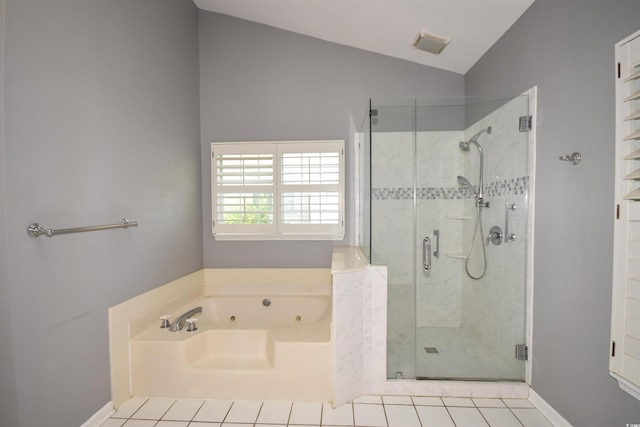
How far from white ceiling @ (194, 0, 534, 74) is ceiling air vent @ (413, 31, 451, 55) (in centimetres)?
4

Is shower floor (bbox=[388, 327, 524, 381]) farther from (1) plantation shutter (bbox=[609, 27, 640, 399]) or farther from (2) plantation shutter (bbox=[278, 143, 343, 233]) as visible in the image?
(2) plantation shutter (bbox=[278, 143, 343, 233])

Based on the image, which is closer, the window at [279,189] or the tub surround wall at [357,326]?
the tub surround wall at [357,326]

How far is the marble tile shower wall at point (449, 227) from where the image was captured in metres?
1.93

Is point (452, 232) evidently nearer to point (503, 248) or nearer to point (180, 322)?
point (503, 248)

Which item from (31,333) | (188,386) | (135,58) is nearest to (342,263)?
(188,386)

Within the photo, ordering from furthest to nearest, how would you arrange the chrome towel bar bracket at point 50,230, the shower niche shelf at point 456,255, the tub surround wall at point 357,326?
the shower niche shelf at point 456,255 → the tub surround wall at point 357,326 → the chrome towel bar bracket at point 50,230

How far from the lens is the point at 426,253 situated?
214cm

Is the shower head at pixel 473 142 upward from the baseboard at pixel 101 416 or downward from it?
upward

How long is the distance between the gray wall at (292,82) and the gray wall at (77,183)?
21.5 inches

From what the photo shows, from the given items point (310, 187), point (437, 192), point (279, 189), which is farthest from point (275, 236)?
point (437, 192)

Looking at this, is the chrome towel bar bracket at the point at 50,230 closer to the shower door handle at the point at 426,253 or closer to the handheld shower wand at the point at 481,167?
the shower door handle at the point at 426,253

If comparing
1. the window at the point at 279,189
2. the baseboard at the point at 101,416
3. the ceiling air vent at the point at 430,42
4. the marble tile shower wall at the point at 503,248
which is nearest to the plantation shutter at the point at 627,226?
the marble tile shower wall at the point at 503,248

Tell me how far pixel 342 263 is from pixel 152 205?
54.6 inches

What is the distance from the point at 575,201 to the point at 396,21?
1.73 metres
